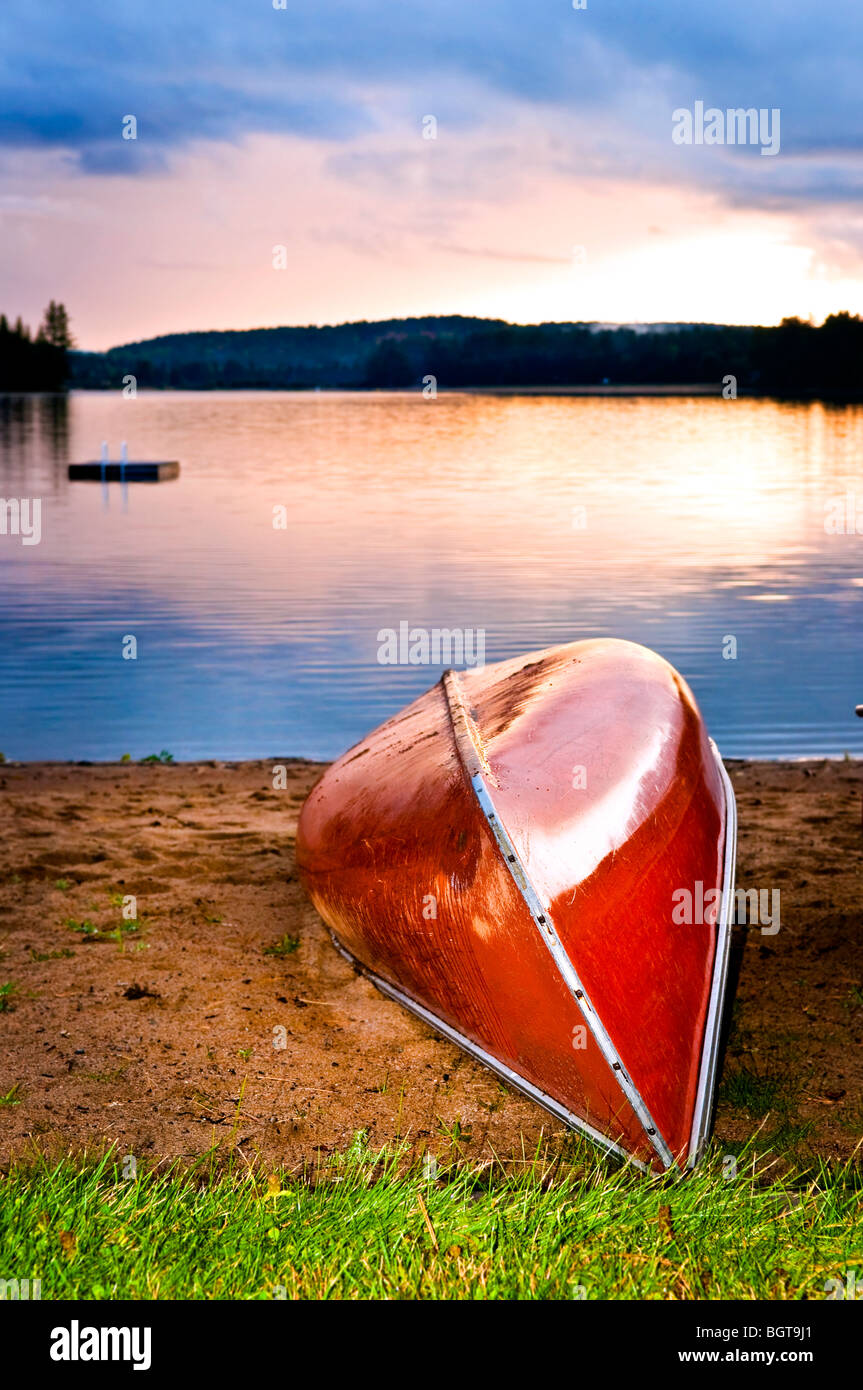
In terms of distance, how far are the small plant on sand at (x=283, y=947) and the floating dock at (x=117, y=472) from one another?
32071 millimetres

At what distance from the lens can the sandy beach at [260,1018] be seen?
4.21 meters

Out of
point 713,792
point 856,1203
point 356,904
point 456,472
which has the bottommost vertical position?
point 856,1203

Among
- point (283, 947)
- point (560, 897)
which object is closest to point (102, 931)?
point (283, 947)

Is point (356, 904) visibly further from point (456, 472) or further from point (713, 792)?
point (456, 472)

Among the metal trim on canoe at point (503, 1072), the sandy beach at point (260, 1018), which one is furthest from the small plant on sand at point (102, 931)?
the metal trim on canoe at point (503, 1072)

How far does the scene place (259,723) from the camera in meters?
11.6

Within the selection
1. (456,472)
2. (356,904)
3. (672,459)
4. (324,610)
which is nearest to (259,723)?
(324,610)

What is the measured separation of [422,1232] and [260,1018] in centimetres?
171

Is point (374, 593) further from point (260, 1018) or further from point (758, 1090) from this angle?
point (758, 1090)

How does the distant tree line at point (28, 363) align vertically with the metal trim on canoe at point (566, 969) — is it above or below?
above

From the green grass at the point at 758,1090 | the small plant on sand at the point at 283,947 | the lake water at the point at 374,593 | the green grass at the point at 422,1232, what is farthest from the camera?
the lake water at the point at 374,593

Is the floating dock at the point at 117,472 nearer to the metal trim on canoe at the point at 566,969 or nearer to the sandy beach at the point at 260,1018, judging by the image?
the sandy beach at the point at 260,1018

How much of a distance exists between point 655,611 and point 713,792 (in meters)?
11.3

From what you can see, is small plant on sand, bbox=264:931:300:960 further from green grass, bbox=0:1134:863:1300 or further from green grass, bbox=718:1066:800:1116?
green grass, bbox=718:1066:800:1116
